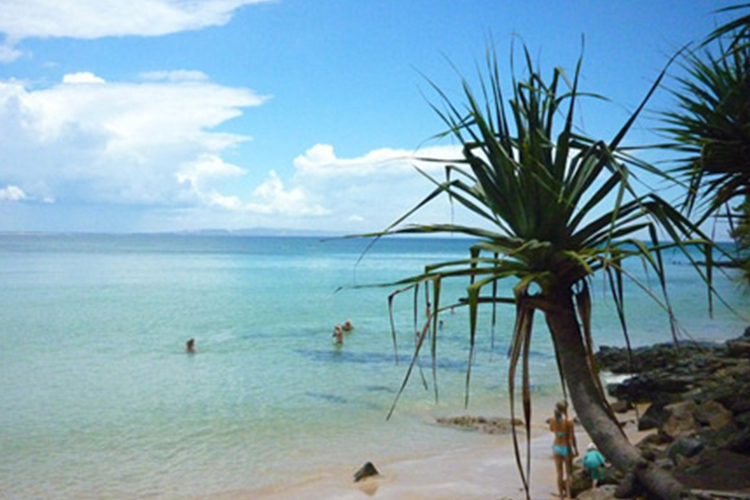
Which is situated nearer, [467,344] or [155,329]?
[467,344]

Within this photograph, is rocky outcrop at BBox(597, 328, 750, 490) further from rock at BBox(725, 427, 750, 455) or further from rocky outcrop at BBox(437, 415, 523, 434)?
rocky outcrop at BBox(437, 415, 523, 434)

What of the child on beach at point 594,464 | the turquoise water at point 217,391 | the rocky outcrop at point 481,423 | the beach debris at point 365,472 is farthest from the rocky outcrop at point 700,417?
the beach debris at point 365,472

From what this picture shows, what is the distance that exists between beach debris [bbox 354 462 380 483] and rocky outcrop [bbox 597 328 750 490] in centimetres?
444

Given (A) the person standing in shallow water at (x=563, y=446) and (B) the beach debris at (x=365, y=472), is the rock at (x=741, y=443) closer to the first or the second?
(A) the person standing in shallow water at (x=563, y=446)

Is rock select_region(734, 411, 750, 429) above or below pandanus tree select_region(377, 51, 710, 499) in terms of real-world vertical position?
below

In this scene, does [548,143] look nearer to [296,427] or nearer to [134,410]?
[296,427]

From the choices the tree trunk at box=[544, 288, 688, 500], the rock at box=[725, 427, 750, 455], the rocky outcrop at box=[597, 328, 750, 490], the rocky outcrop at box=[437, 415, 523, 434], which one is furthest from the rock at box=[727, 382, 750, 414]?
the rocky outcrop at box=[437, 415, 523, 434]

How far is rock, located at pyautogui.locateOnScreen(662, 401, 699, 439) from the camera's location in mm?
10671

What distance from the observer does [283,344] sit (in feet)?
99.8

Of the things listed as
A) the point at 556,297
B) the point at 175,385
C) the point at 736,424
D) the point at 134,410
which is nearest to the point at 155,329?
the point at 175,385

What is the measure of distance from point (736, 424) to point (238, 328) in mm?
29687

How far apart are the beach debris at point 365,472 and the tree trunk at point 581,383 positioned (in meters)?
8.13

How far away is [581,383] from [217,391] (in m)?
17.8

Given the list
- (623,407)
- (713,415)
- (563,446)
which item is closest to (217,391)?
(623,407)
